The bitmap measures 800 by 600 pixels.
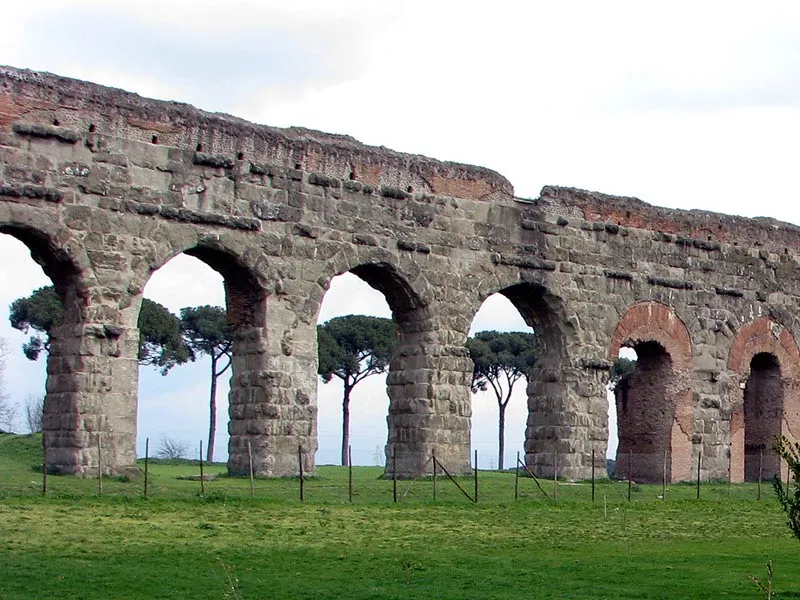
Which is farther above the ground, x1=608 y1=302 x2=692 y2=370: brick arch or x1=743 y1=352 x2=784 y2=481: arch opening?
x1=608 y1=302 x2=692 y2=370: brick arch

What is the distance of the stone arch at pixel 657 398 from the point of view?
2345 cm

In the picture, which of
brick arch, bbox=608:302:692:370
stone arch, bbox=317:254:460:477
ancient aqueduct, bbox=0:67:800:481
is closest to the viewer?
ancient aqueduct, bbox=0:67:800:481

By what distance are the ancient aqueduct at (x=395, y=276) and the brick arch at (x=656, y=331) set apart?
0.13 feet

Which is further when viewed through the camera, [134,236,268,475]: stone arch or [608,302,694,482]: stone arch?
[608,302,694,482]: stone arch

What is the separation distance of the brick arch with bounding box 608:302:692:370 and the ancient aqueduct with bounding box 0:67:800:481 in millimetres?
40

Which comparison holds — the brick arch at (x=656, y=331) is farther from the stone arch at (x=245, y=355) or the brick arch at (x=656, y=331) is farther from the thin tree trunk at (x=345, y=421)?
the thin tree trunk at (x=345, y=421)

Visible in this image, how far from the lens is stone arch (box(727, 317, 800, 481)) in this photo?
24.8 meters

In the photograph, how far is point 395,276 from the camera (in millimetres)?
20484

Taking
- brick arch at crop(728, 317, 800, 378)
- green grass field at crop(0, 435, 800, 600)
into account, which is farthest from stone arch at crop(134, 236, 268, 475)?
brick arch at crop(728, 317, 800, 378)

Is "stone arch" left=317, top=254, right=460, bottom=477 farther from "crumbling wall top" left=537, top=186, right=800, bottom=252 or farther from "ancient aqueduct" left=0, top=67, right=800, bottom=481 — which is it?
"crumbling wall top" left=537, top=186, right=800, bottom=252

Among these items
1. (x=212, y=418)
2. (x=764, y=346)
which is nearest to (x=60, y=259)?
(x=764, y=346)

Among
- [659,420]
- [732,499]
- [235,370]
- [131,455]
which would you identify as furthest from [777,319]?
[131,455]

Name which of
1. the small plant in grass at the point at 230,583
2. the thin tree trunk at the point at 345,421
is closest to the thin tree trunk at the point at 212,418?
the thin tree trunk at the point at 345,421

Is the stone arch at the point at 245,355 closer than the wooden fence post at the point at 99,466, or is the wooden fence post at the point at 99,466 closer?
the wooden fence post at the point at 99,466
